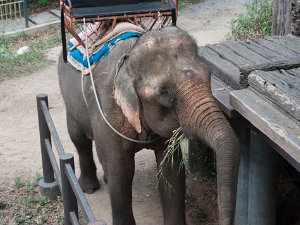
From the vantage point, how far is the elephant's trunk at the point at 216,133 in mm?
3139

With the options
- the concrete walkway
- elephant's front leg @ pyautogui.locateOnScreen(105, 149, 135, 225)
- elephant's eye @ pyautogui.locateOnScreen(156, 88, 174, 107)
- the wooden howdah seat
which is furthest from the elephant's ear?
the concrete walkway

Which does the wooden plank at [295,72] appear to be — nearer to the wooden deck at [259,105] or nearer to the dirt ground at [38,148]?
the wooden deck at [259,105]

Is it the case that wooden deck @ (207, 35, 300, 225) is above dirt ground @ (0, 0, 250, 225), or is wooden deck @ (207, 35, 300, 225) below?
above

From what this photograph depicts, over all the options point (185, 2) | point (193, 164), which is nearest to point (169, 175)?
point (193, 164)

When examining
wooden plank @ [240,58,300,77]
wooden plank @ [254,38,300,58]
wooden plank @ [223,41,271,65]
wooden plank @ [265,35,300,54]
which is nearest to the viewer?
wooden plank @ [240,58,300,77]

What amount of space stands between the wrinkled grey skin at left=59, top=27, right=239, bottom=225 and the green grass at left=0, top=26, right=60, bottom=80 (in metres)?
4.56

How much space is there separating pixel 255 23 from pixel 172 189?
493cm

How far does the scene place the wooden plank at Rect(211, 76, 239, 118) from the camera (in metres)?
4.21

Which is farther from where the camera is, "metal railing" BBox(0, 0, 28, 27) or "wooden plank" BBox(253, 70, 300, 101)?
"metal railing" BBox(0, 0, 28, 27)

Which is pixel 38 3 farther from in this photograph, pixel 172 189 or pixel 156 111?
pixel 156 111

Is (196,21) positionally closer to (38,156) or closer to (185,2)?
(185,2)

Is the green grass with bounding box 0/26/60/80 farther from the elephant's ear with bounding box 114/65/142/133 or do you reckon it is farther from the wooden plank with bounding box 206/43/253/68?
the elephant's ear with bounding box 114/65/142/133

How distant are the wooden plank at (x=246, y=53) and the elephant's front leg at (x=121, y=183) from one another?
122cm

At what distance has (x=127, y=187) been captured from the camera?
15.4 feet
